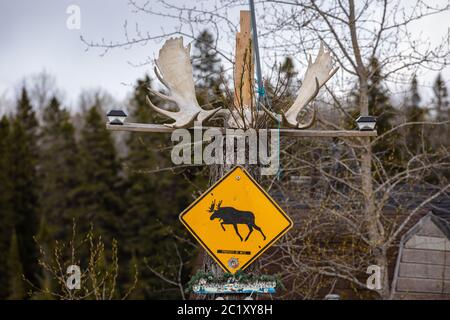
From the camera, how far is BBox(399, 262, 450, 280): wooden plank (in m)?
10.4

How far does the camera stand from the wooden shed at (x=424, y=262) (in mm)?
10359

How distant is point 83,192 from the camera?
953 inches

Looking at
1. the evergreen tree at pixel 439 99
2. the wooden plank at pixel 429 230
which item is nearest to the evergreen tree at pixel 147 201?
the evergreen tree at pixel 439 99

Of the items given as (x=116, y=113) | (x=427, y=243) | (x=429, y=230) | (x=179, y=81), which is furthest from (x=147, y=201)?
(x=116, y=113)

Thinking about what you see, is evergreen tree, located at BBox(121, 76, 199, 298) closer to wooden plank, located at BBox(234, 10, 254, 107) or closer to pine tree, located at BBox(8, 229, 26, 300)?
pine tree, located at BBox(8, 229, 26, 300)

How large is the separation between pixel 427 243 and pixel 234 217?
686 centimetres

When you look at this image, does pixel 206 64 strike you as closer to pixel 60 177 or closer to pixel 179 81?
pixel 179 81

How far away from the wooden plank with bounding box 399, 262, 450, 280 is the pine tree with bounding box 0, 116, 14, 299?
1618 centimetres

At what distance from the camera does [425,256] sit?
34.7 feet

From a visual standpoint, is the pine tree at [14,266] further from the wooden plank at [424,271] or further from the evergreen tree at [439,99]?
the evergreen tree at [439,99]

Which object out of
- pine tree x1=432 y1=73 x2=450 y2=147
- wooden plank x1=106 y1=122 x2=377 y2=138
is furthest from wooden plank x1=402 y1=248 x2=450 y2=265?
wooden plank x1=106 y1=122 x2=377 y2=138
